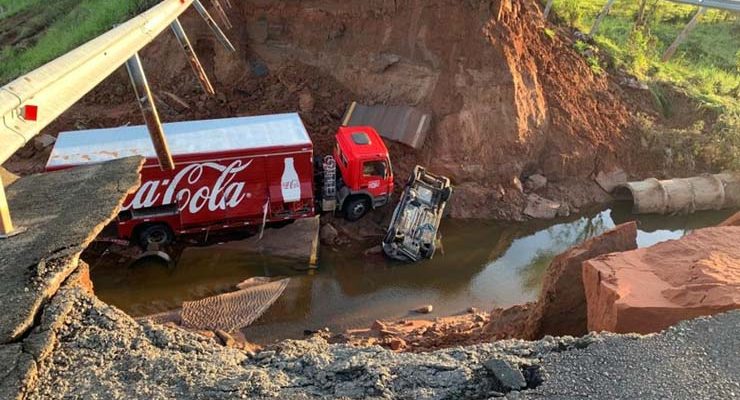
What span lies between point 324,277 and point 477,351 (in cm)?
832

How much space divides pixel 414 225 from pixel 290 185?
3.28m

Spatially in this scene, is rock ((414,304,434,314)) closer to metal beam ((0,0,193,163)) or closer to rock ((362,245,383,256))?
rock ((362,245,383,256))

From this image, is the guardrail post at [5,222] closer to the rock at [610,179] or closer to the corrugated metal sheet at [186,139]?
the corrugated metal sheet at [186,139]

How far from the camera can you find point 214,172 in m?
13.6

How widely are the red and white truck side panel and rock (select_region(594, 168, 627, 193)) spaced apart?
972 cm

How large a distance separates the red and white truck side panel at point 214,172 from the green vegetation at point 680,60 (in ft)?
40.3

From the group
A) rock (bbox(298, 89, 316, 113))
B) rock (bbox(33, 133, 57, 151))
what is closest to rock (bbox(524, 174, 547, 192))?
rock (bbox(298, 89, 316, 113))

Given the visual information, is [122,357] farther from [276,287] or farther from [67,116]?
[67,116]

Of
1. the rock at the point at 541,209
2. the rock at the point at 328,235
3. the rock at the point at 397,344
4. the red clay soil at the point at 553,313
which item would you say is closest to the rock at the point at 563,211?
the rock at the point at 541,209

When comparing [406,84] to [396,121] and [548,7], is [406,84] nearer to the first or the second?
[396,121]

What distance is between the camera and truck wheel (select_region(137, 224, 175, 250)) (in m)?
13.9

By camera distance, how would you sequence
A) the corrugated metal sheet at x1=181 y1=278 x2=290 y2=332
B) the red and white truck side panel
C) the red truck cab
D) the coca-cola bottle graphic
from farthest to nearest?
the red truck cab → the coca-cola bottle graphic → the red and white truck side panel → the corrugated metal sheet at x1=181 y1=278 x2=290 y2=332

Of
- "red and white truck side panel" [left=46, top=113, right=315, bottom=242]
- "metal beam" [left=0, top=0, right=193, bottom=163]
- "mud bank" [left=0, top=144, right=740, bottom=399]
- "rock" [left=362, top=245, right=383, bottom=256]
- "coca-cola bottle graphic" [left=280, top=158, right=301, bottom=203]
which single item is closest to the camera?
"metal beam" [left=0, top=0, right=193, bottom=163]

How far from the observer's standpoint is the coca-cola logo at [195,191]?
13.3 m
